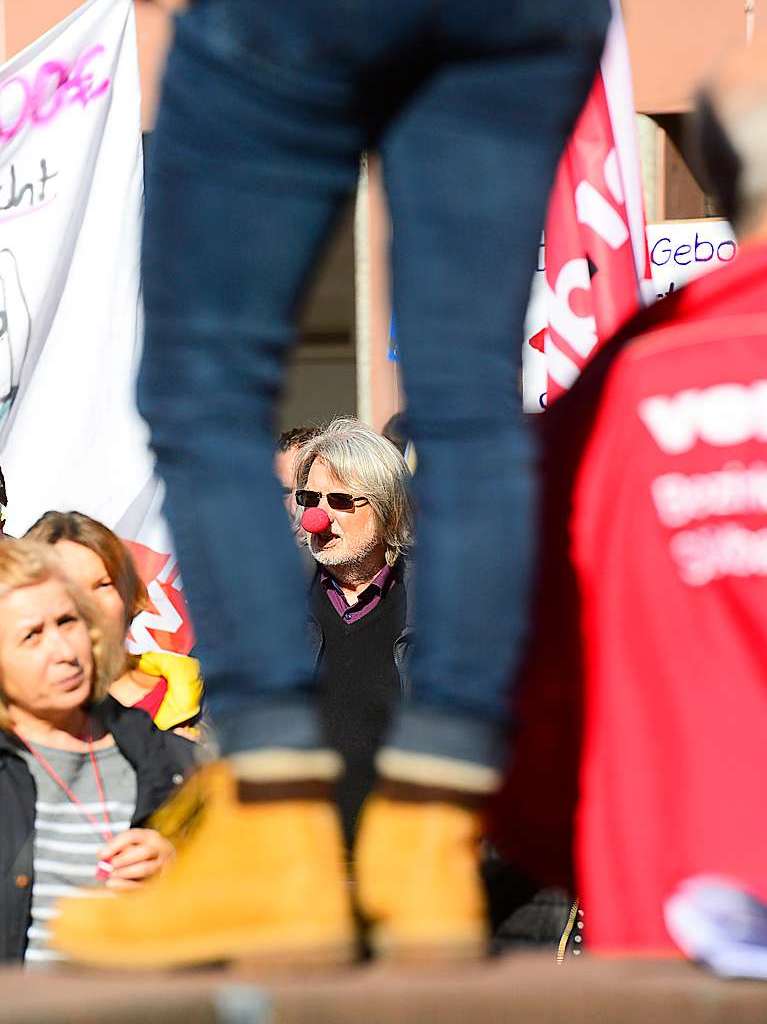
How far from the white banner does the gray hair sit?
1.91ft

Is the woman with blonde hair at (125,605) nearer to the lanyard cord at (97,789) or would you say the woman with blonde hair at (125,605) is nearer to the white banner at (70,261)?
the lanyard cord at (97,789)

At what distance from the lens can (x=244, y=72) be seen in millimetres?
1542

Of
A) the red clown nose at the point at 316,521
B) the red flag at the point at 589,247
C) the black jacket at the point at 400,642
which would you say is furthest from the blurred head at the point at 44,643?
the red clown nose at the point at 316,521

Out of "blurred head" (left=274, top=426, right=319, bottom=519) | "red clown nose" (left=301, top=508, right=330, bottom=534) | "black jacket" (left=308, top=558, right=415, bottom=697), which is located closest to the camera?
"black jacket" (left=308, top=558, right=415, bottom=697)

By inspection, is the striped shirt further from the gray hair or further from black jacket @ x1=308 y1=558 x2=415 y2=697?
the gray hair

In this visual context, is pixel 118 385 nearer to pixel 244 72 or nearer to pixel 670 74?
pixel 244 72

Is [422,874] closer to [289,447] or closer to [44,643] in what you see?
[44,643]

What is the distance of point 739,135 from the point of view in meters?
1.79

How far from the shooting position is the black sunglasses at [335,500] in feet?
14.9

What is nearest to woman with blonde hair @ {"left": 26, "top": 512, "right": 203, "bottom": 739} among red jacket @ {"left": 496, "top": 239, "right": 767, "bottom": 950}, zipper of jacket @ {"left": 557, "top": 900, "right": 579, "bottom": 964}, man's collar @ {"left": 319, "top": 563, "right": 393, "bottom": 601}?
man's collar @ {"left": 319, "top": 563, "right": 393, "bottom": 601}

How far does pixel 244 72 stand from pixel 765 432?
0.60 metres

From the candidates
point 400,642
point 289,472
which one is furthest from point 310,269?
point 289,472

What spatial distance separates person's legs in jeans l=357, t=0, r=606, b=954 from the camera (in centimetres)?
155

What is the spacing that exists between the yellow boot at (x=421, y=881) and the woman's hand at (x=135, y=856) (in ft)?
4.18
